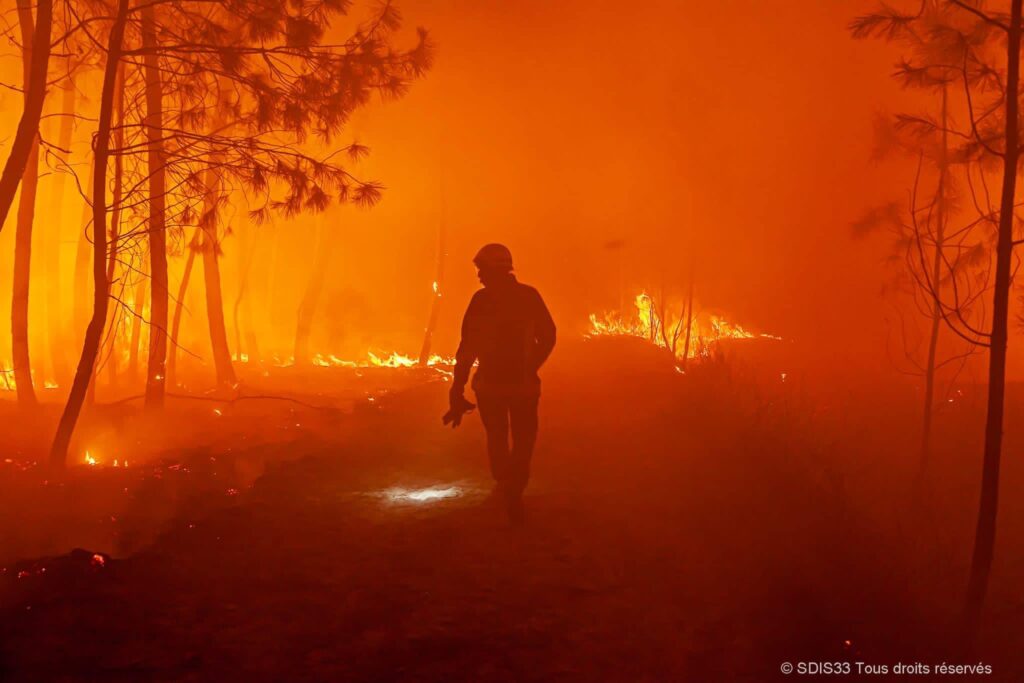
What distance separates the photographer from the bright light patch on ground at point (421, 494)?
7.13 m

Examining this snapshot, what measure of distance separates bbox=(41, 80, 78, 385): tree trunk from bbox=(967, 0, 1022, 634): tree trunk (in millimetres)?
15527

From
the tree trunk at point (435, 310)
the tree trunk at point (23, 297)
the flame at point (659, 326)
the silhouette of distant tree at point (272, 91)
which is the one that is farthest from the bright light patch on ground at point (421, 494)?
the flame at point (659, 326)

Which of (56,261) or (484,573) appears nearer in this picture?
(484,573)

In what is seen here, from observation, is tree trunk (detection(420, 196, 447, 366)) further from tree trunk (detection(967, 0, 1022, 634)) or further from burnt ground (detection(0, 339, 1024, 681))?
tree trunk (detection(967, 0, 1022, 634))

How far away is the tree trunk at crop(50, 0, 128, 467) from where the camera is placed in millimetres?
7320

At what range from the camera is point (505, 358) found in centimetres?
586

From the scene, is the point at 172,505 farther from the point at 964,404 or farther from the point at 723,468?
the point at 964,404

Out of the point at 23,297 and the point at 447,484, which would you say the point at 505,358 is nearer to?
the point at 447,484

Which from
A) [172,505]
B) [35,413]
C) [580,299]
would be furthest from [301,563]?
[580,299]

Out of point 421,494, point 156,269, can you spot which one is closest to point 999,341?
point 421,494

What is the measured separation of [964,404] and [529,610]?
18.9m

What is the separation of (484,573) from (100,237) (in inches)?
213

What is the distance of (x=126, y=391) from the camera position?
51.5 feet

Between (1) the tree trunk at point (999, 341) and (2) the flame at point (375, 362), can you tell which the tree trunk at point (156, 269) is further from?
(2) the flame at point (375, 362)
